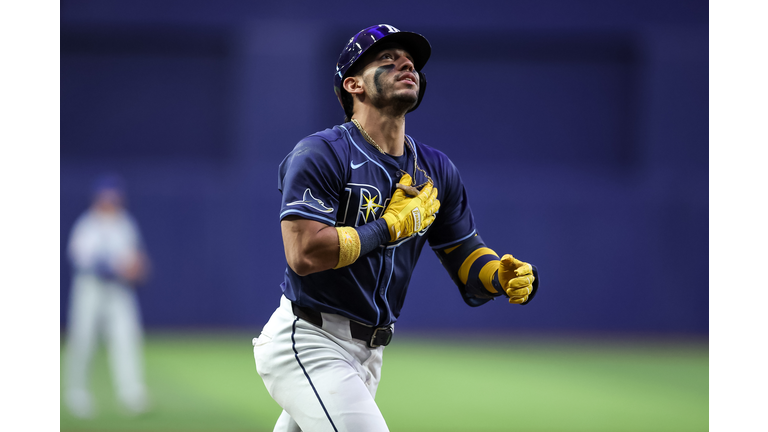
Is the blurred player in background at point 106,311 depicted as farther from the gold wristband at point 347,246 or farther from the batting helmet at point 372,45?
the gold wristband at point 347,246

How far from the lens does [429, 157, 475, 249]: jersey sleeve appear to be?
339 cm

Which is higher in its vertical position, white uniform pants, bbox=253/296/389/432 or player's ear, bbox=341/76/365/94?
→ player's ear, bbox=341/76/365/94

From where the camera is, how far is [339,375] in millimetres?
2770

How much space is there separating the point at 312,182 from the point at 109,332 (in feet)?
16.8

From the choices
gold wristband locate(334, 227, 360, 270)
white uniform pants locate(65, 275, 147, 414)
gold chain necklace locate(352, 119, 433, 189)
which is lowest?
white uniform pants locate(65, 275, 147, 414)

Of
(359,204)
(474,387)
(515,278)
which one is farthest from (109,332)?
(515,278)

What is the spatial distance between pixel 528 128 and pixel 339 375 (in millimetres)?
11689

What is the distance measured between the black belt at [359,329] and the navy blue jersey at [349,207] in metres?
0.03

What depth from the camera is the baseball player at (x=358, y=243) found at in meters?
2.71

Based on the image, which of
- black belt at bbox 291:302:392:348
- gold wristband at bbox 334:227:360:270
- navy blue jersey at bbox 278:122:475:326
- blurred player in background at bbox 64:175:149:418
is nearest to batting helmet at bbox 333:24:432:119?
navy blue jersey at bbox 278:122:475:326

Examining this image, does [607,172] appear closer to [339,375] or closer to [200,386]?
[200,386]

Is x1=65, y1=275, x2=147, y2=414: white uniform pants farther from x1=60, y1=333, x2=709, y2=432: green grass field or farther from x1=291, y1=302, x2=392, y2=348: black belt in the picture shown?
x1=291, y1=302, x2=392, y2=348: black belt

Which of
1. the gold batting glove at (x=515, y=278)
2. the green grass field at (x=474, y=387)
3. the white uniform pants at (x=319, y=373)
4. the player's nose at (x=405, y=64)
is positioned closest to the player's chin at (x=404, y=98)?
the player's nose at (x=405, y=64)

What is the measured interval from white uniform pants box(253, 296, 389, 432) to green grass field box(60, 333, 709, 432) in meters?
3.50
